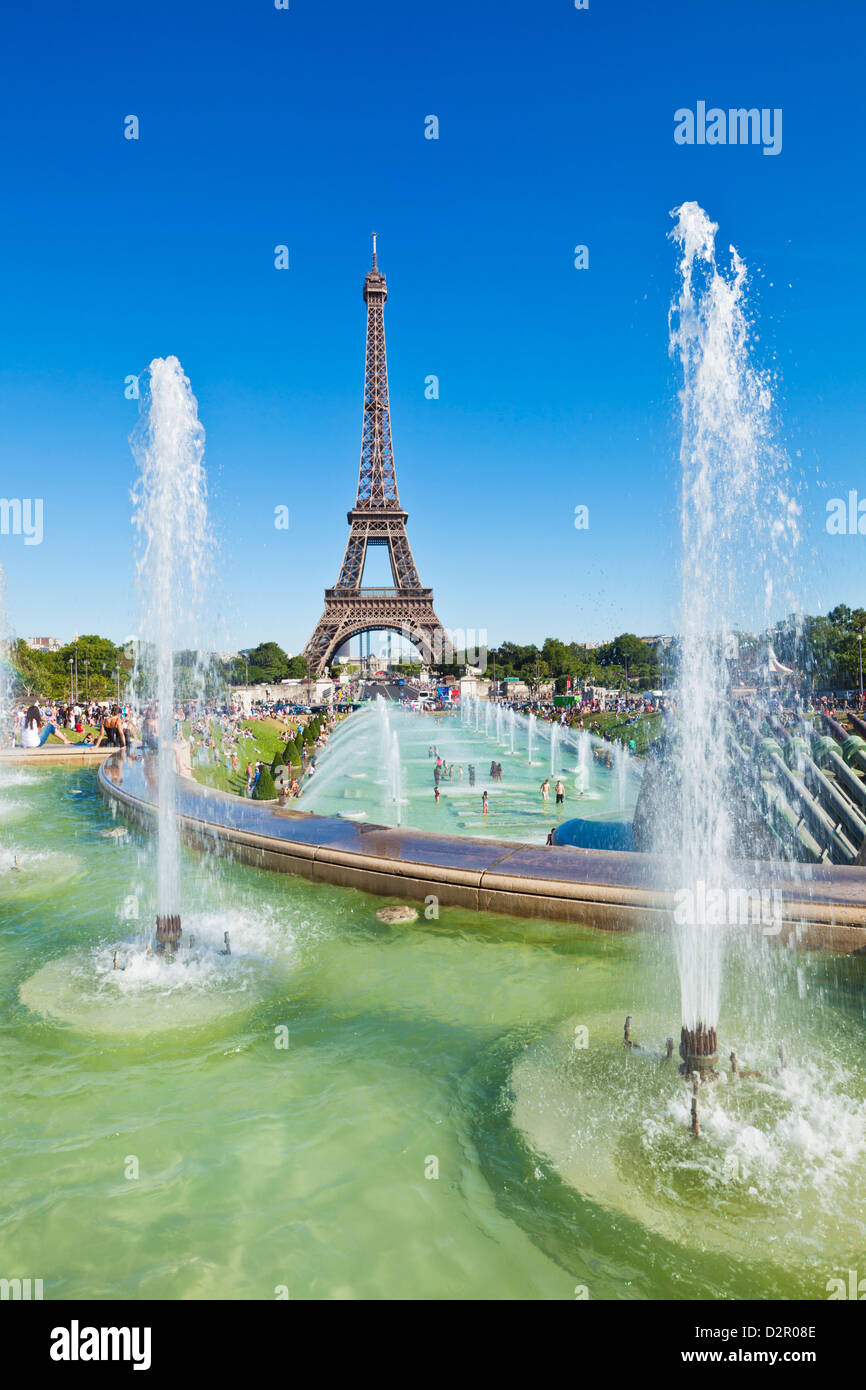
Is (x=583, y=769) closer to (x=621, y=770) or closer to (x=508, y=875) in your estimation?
(x=621, y=770)

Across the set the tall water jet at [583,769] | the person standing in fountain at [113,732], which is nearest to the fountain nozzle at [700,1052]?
the tall water jet at [583,769]

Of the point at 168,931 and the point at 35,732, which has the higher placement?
the point at 35,732

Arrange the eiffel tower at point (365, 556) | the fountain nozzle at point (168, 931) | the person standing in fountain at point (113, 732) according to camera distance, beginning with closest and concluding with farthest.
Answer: the fountain nozzle at point (168, 931) → the person standing in fountain at point (113, 732) → the eiffel tower at point (365, 556)

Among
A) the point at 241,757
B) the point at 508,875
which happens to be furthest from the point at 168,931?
the point at 241,757

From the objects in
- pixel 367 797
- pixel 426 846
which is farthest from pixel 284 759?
pixel 426 846

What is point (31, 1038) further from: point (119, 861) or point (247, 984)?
point (119, 861)
